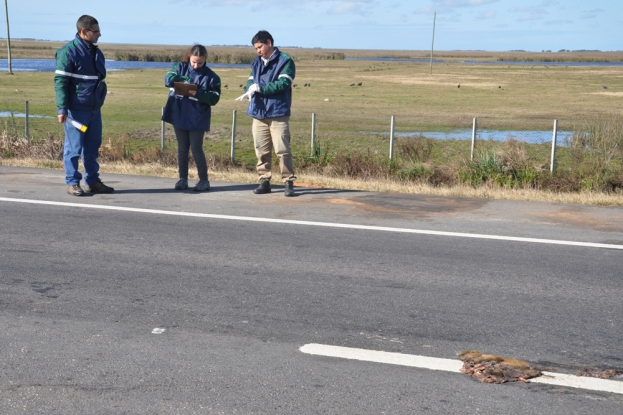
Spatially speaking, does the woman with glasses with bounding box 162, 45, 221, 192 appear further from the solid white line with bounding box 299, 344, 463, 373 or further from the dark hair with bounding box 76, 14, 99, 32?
the solid white line with bounding box 299, 344, 463, 373

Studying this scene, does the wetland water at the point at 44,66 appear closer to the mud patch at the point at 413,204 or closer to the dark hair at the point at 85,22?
the dark hair at the point at 85,22

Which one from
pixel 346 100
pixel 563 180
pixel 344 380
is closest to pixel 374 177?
pixel 563 180

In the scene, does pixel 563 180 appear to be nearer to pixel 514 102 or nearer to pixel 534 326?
pixel 534 326

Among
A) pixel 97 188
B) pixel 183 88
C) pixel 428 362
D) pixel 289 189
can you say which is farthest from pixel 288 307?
pixel 97 188

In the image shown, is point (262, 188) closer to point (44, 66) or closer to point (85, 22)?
point (85, 22)

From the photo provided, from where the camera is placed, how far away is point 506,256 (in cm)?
700

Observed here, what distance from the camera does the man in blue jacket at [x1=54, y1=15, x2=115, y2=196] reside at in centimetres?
946

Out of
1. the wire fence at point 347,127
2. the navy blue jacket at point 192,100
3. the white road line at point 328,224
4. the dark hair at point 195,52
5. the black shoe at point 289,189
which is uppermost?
the dark hair at point 195,52

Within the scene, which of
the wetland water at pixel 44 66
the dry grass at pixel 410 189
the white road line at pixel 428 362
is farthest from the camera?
the wetland water at pixel 44 66

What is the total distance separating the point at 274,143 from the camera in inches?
402

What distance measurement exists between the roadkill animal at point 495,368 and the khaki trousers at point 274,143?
5.75 m

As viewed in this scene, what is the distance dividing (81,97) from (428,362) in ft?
21.4

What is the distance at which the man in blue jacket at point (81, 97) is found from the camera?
946 centimetres

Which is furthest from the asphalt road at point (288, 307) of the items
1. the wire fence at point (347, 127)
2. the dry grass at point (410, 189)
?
the wire fence at point (347, 127)
